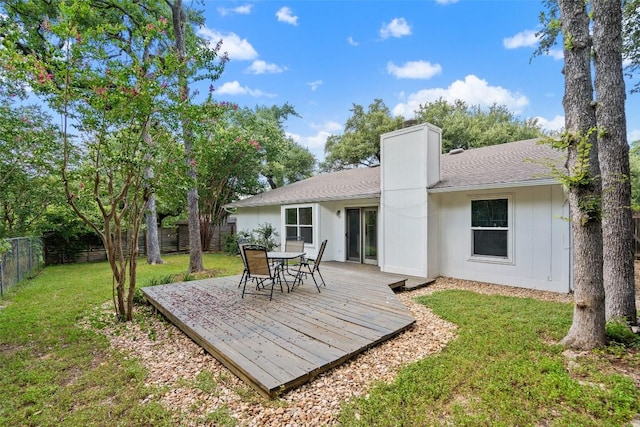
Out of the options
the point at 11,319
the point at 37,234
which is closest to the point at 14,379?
the point at 11,319

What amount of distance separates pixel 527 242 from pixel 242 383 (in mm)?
6574

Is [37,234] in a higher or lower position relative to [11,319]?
higher

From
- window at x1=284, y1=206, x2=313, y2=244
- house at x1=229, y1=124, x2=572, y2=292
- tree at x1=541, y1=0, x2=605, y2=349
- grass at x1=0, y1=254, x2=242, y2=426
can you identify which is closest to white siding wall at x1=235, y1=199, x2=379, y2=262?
window at x1=284, y1=206, x2=313, y2=244

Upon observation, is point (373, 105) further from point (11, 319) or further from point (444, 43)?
point (11, 319)

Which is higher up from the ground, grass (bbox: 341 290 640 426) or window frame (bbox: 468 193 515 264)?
window frame (bbox: 468 193 515 264)

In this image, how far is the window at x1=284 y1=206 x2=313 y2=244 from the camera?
10766 mm

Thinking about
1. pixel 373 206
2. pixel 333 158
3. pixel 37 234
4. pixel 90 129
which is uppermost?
pixel 333 158

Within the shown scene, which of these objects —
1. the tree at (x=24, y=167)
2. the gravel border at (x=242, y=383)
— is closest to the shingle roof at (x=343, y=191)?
the gravel border at (x=242, y=383)

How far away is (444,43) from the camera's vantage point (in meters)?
11.8

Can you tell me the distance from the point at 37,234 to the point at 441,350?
13.9m

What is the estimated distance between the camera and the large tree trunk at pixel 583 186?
10.5ft

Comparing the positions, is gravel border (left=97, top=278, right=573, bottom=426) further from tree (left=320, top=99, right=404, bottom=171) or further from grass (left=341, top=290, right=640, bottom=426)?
tree (left=320, top=99, right=404, bottom=171)

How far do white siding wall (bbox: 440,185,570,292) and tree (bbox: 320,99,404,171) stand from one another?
1325cm

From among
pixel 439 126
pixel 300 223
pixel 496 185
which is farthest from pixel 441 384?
pixel 439 126
